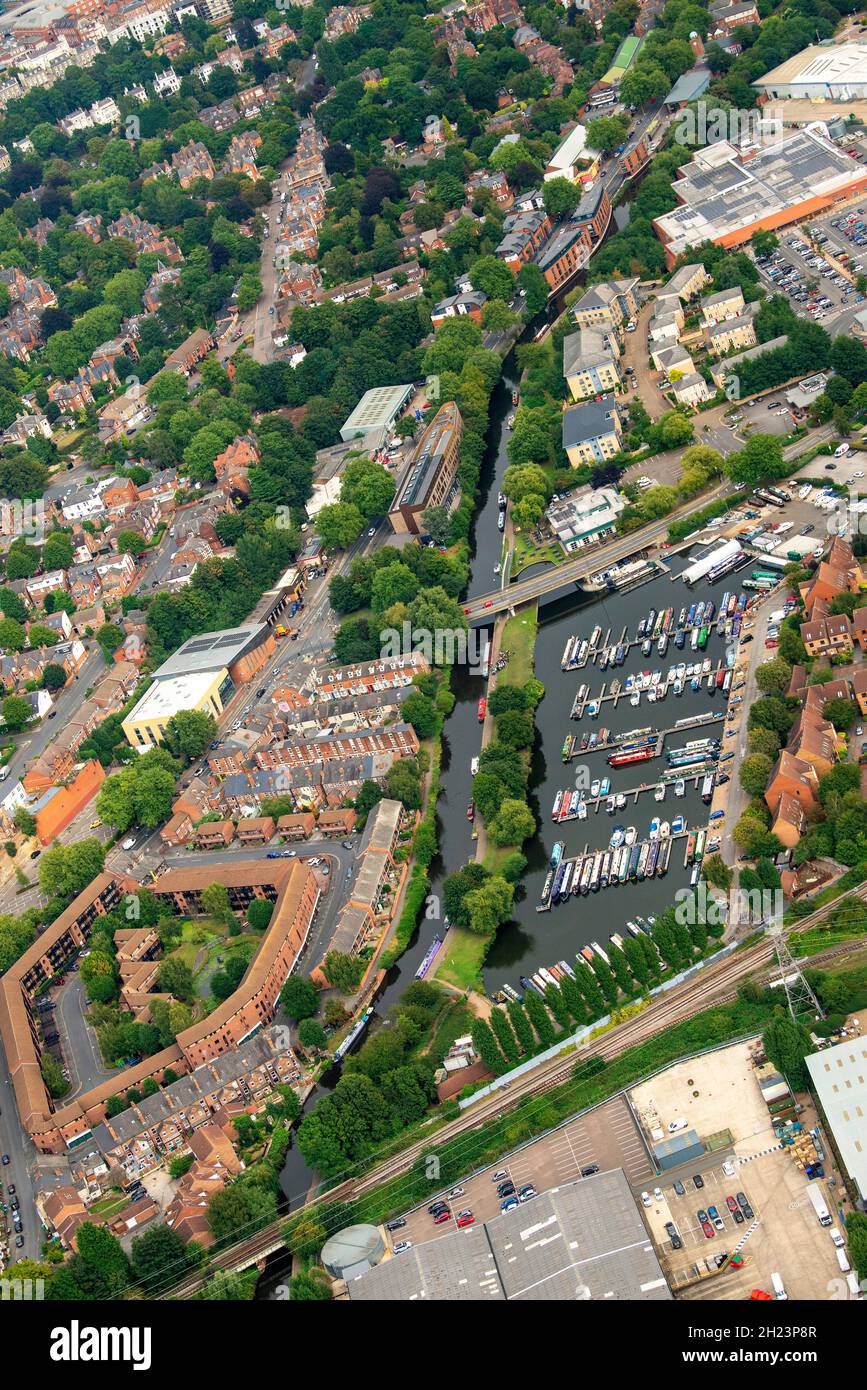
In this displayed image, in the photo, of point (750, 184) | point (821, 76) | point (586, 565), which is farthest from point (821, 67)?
point (586, 565)

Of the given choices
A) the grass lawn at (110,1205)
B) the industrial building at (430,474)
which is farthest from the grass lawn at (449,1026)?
the industrial building at (430,474)

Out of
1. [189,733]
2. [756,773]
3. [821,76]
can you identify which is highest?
[821,76]

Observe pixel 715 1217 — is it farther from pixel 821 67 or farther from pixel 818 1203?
pixel 821 67

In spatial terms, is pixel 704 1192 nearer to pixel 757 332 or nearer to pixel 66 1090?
pixel 66 1090

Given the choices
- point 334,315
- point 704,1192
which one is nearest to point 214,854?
point 704,1192

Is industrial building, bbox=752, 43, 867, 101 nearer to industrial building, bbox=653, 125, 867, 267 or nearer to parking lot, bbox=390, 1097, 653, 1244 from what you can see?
industrial building, bbox=653, 125, 867, 267

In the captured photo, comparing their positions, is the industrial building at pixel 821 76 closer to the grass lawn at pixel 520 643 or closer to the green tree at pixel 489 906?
the grass lawn at pixel 520 643

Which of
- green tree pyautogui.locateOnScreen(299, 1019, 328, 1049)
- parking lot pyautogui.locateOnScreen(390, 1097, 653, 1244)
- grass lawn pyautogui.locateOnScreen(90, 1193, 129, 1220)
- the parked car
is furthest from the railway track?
the parked car
